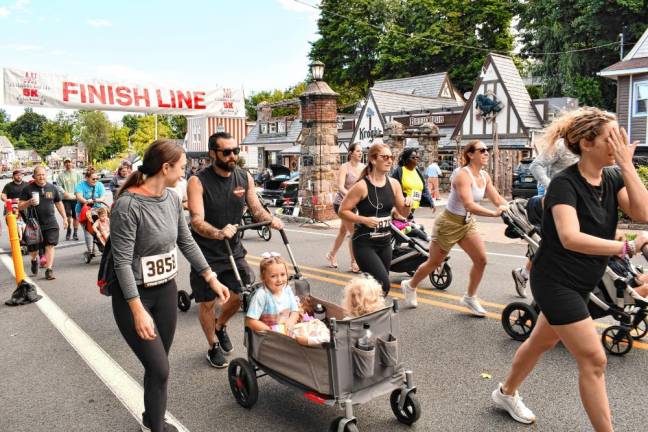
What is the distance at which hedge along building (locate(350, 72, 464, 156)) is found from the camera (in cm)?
3195

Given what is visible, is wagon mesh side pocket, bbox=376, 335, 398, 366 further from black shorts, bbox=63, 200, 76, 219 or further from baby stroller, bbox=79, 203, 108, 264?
black shorts, bbox=63, 200, 76, 219

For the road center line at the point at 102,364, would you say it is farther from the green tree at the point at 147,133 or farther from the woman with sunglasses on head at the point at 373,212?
the green tree at the point at 147,133

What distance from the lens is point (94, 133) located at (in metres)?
96.6

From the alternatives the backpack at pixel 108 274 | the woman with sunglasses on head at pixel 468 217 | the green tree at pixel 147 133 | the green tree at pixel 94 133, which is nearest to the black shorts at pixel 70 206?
the woman with sunglasses on head at pixel 468 217

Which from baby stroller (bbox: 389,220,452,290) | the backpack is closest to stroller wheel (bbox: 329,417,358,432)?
the backpack

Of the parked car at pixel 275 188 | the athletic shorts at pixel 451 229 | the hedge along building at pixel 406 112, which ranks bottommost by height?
the parked car at pixel 275 188

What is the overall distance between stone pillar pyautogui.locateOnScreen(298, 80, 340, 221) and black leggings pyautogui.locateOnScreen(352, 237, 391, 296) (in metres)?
10.3

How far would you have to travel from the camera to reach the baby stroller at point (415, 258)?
7523 millimetres

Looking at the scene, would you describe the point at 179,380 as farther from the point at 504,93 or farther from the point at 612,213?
the point at 504,93

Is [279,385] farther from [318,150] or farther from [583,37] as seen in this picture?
[583,37]

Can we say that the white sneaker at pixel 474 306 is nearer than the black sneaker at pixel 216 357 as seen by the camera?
No

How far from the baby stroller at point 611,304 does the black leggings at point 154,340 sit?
3210mm

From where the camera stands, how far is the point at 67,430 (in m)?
3.84

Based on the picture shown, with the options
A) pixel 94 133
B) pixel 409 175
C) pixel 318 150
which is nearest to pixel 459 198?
pixel 409 175
